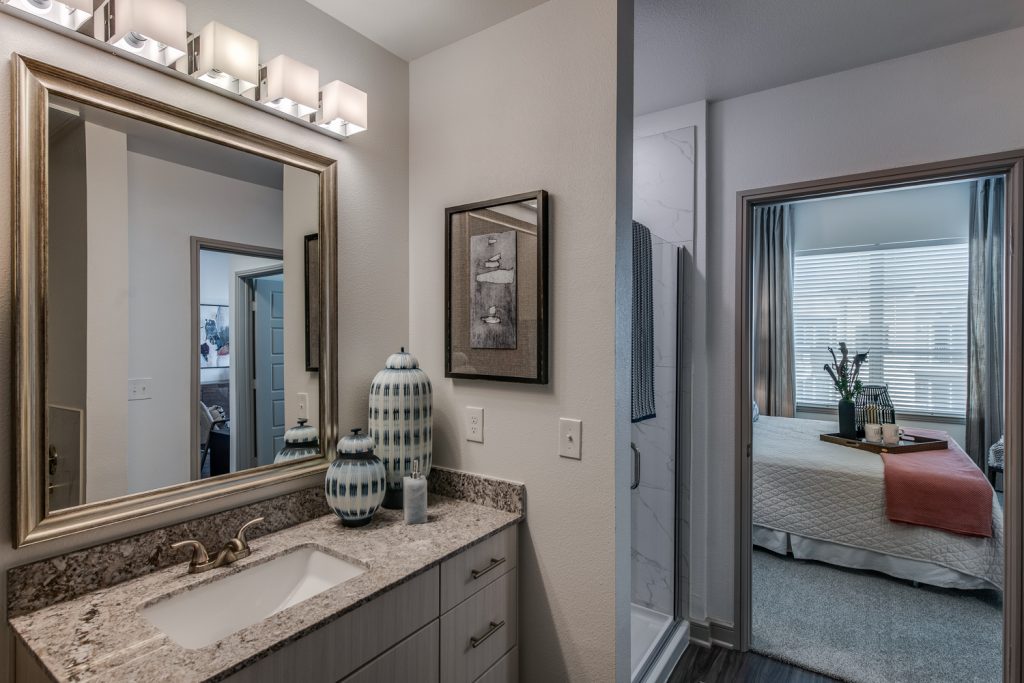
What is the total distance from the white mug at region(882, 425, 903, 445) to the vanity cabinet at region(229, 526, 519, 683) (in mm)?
3201

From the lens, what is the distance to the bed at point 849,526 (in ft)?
9.00

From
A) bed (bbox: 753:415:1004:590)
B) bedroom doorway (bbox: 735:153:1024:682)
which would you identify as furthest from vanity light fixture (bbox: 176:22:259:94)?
bed (bbox: 753:415:1004:590)

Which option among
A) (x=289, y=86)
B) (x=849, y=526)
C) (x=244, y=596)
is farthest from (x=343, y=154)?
(x=849, y=526)

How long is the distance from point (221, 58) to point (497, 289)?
0.98 metres

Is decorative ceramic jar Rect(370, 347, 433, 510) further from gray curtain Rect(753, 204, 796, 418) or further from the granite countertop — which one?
gray curtain Rect(753, 204, 796, 418)

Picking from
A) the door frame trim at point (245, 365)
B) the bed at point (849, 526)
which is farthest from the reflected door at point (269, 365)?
the bed at point (849, 526)

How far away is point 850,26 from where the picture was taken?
191cm

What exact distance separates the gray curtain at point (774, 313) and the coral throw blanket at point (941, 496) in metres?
2.09

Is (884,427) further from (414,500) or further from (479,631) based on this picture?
(414,500)

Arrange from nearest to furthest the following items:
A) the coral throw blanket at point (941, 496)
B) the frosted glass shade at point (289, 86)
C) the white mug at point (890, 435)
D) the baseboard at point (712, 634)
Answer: the frosted glass shade at point (289, 86) < the baseboard at point (712, 634) < the coral throw blanket at point (941, 496) < the white mug at point (890, 435)

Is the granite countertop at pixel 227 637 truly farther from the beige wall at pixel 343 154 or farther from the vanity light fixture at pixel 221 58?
the vanity light fixture at pixel 221 58

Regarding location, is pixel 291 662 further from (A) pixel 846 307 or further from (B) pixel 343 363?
(A) pixel 846 307

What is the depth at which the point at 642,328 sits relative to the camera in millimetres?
2266

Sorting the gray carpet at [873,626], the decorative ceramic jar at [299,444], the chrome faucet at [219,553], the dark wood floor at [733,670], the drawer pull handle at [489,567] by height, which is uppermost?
the decorative ceramic jar at [299,444]
